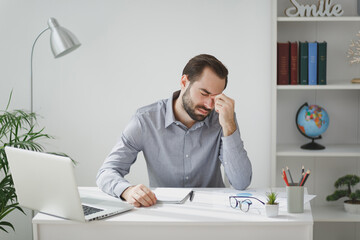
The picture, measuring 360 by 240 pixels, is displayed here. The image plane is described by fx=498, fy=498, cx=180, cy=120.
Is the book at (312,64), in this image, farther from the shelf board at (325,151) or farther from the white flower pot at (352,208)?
the white flower pot at (352,208)

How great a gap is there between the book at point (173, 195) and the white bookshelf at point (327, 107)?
122 centimetres

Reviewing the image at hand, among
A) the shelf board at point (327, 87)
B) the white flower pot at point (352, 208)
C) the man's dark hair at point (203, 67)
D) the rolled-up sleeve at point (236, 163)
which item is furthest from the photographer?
the white flower pot at point (352, 208)

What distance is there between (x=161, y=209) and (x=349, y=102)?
76.5 inches

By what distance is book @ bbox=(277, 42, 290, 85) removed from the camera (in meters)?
3.09

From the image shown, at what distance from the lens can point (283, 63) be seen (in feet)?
10.2

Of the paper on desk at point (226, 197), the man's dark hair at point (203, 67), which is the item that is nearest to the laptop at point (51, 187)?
the paper on desk at point (226, 197)

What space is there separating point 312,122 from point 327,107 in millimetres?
285

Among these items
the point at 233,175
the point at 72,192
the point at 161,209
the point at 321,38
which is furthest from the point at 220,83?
the point at 321,38

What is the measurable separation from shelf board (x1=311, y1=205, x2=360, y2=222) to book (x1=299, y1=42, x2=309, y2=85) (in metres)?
0.83

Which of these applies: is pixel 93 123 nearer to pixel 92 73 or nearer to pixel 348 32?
pixel 92 73

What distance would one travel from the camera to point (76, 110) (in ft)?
11.3

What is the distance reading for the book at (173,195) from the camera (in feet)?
6.49

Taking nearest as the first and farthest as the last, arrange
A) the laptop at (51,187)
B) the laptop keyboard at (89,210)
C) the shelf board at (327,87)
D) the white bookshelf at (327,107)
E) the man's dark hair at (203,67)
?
the laptop at (51,187) < the laptop keyboard at (89,210) < the man's dark hair at (203,67) < the shelf board at (327,87) < the white bookshelf at (327,107)

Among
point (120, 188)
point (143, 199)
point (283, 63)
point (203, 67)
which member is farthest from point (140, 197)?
point (283, 63)
